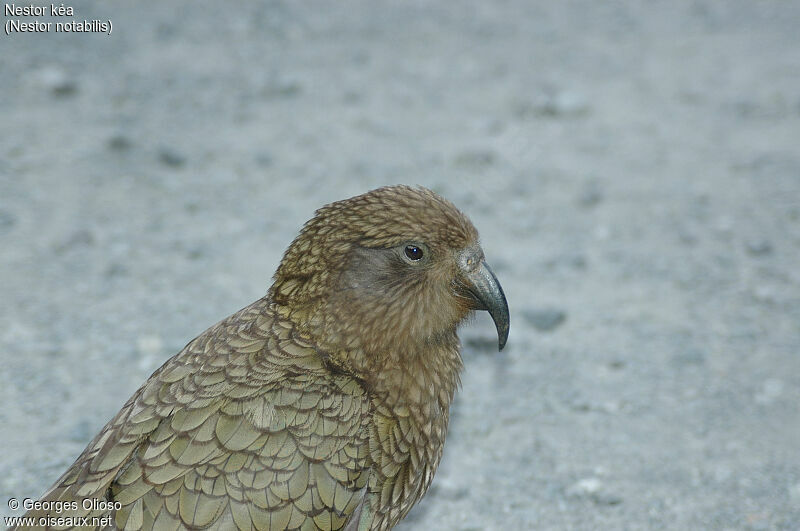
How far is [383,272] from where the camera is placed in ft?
10.7

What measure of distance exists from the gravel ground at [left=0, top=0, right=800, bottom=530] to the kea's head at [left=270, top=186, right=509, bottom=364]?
47.5 inches

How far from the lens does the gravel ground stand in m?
4.31

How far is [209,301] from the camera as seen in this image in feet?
17.4

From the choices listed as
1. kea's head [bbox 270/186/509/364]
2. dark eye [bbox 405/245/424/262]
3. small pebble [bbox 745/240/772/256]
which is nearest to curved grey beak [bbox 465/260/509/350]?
kea's head [bbox 270/186/509/364]

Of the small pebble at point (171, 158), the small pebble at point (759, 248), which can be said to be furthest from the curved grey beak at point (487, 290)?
the small pebble at point (171, 158)

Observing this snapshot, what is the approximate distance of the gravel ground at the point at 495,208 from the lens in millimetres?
4309

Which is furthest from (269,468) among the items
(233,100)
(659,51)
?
(659,51)

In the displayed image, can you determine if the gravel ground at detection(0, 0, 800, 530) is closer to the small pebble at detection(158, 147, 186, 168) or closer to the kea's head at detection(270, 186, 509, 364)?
the small pebble at detection(158, 147, 186, 168)

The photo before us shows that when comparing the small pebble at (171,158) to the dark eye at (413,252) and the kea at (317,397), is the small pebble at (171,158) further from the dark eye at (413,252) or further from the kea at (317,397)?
the dark eye at (413,252)

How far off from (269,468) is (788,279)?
4.29m

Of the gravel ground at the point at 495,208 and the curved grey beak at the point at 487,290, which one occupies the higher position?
the curved grey beak at the point at 487,290

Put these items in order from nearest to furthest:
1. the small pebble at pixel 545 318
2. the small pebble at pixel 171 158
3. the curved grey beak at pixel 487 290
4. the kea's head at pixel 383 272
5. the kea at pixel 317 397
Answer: the kea at pixel 317 397 < the kea's head at pixel 383 272 < the curved grey beak at pixel 487 290 < the small pebble at pixel 545 318 < the small pebble at pixel 171 158

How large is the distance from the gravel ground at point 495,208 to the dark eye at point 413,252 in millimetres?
1407

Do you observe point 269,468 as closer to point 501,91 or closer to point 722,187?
point 722,187
